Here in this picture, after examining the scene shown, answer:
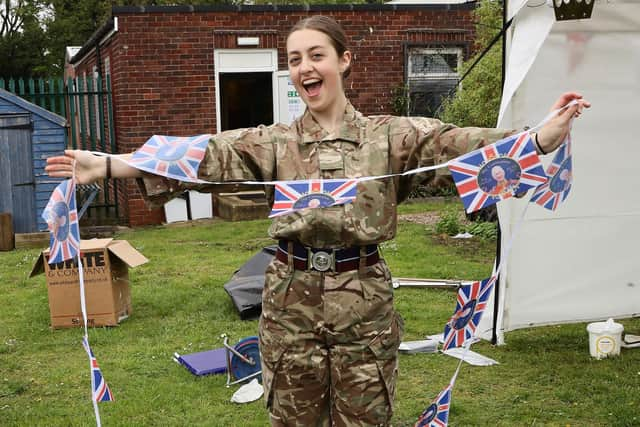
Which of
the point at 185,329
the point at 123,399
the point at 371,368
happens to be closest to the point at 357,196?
the point at 371,368

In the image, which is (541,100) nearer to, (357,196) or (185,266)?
(357,196)

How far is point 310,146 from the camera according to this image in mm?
2707

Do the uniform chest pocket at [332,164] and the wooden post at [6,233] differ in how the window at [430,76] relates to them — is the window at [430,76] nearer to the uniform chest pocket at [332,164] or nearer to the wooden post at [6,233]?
the wooden post at [6,233]

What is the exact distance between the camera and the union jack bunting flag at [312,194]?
253 cm

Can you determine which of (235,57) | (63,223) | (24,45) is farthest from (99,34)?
(24,45)

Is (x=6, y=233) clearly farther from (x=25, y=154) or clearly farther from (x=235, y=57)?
(x=235, y=57)

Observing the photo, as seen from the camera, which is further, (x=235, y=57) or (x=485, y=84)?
(x=235, y=57)

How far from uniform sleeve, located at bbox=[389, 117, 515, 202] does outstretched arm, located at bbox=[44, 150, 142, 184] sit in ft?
2.95

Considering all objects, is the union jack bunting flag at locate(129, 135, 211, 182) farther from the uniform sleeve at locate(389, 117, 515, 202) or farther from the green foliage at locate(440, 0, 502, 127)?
the green foliage at locate(440, 0, 502, 127)

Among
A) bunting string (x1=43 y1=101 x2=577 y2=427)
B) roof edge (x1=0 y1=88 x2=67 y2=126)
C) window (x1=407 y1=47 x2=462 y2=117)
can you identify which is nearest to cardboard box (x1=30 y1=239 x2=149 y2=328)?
bunting string (x1=43 y1=101 x2=577 y2=427)

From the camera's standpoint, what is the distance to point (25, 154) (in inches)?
454

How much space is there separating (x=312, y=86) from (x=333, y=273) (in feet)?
2.10

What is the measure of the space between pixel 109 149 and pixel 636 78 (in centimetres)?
1012

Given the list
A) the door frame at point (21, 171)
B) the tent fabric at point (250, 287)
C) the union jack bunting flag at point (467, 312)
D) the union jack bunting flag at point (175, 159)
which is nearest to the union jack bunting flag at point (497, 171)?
the union jack bunting flag at point (467, 312)
